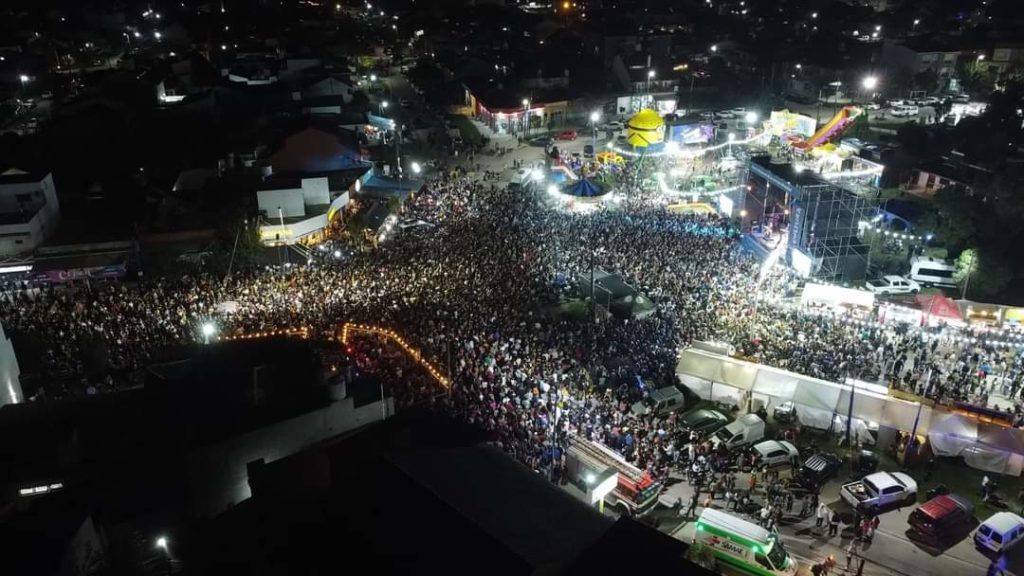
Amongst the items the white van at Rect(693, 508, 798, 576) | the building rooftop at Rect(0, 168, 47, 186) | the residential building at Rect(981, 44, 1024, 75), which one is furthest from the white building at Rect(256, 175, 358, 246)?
the residential building at Rect(981, 44, 1024, 75)

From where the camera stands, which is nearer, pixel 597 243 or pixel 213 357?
pixel 213 357

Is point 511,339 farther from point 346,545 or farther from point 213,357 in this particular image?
point 346,545

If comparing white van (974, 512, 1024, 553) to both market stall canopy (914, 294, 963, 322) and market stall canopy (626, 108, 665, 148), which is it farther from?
market stall canopy (626, 108, 665, 148)

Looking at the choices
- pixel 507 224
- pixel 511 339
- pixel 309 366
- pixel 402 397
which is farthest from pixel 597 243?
pixel 309 366

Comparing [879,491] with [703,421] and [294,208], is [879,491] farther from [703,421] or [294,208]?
[294,208]

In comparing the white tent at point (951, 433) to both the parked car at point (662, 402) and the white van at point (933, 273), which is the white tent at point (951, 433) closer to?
the parked car at point (662, 402)

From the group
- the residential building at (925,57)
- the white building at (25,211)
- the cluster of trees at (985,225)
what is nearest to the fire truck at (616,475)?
the cluster of trees at (985,225)
